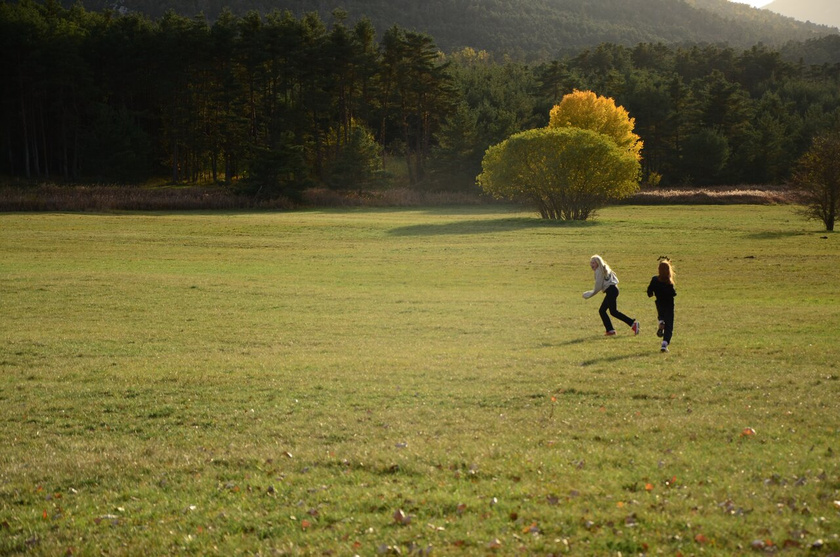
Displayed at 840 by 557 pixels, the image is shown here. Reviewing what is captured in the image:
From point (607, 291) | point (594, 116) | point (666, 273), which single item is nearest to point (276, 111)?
point (594, 116)

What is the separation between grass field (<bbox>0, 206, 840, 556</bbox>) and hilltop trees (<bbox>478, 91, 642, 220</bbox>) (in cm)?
3128

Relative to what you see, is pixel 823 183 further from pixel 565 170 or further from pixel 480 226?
pixel 480 226

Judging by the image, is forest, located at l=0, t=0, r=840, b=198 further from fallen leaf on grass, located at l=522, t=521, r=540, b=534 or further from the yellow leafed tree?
fallen leaf on grass, located at l=522, t=521, r=540, b=534

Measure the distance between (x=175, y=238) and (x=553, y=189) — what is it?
102 ft

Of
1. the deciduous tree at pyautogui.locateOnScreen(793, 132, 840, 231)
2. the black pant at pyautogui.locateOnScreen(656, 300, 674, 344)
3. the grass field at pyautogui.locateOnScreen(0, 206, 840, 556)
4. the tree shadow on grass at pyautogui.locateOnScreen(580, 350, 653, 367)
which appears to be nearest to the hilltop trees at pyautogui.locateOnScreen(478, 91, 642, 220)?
the deciduous tree at pyautogui.locateOnScreen(793, 132, 840, 231)

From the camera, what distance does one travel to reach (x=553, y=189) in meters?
60.8

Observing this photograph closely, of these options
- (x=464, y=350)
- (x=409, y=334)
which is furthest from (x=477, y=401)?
(x=409, y=334)

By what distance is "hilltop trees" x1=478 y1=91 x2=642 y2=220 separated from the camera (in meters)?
58.8

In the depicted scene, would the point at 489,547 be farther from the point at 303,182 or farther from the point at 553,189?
the point at 303,182

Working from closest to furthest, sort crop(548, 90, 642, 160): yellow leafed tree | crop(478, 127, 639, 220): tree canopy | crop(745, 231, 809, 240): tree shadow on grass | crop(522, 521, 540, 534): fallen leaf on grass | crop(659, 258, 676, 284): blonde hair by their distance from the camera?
crop(522, 521, 540, 534): fallen leaf on grass < crop(659, 258, 676, 284): blonde hair < crop(745, 231, 809, 240): tree shadow on grass < crop(478, 127, 639, 220): tree canopy < crop(548, 90, 642, 160): yellow leafed tree

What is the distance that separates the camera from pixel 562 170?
59.2 m

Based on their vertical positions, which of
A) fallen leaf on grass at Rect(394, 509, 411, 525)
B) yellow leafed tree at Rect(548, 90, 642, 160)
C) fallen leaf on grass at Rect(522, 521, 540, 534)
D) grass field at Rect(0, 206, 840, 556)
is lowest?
grass field at Rect(0, 206, 840, 556)

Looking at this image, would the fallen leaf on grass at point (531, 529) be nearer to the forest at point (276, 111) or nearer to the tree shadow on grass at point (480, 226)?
the tree shadow on grass at point (480, 226)

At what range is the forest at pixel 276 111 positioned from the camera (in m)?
86.1
